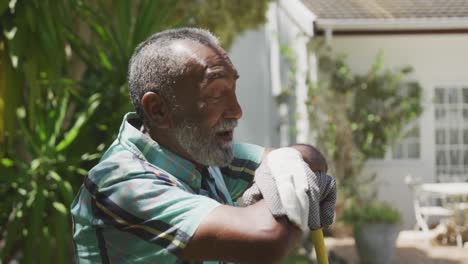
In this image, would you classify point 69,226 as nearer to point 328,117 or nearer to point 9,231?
point 9,231

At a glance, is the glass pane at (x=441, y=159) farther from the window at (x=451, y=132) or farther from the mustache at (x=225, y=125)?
the mustache at (x=225, y=125)

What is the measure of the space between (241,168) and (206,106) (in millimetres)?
429

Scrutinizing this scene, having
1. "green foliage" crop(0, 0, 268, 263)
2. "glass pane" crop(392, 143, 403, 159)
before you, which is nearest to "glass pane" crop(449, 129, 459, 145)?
"glass pane" crop(392, 143, 403, 159)

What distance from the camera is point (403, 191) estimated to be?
8836mm

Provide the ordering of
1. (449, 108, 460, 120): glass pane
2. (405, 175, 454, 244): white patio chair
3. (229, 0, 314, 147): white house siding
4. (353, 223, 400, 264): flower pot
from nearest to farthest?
(353, 223, 400, 264): flower pot
(405, 175, 454, 244): white patio chair
(449, 108, 460, 120): glass pane
(229, 0, 314, 147): white house siding

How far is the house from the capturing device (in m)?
8.55

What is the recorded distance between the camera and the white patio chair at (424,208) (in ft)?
24.4

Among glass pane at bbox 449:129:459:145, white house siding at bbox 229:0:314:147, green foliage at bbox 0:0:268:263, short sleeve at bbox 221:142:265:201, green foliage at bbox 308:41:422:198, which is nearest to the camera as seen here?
short sleeve at bbox 221:142:265:201

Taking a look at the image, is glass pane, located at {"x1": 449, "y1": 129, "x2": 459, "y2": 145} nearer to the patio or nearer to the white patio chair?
the white patio chair

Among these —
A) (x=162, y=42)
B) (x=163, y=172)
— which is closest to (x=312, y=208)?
(x=163, y=172)

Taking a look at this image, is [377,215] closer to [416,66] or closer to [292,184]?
[416,66]

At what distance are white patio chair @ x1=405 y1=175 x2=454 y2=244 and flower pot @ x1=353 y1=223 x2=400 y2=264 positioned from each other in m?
0.54

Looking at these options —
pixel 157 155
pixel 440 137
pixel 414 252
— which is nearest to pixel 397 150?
pixel 440 137

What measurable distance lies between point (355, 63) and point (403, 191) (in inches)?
69.3
